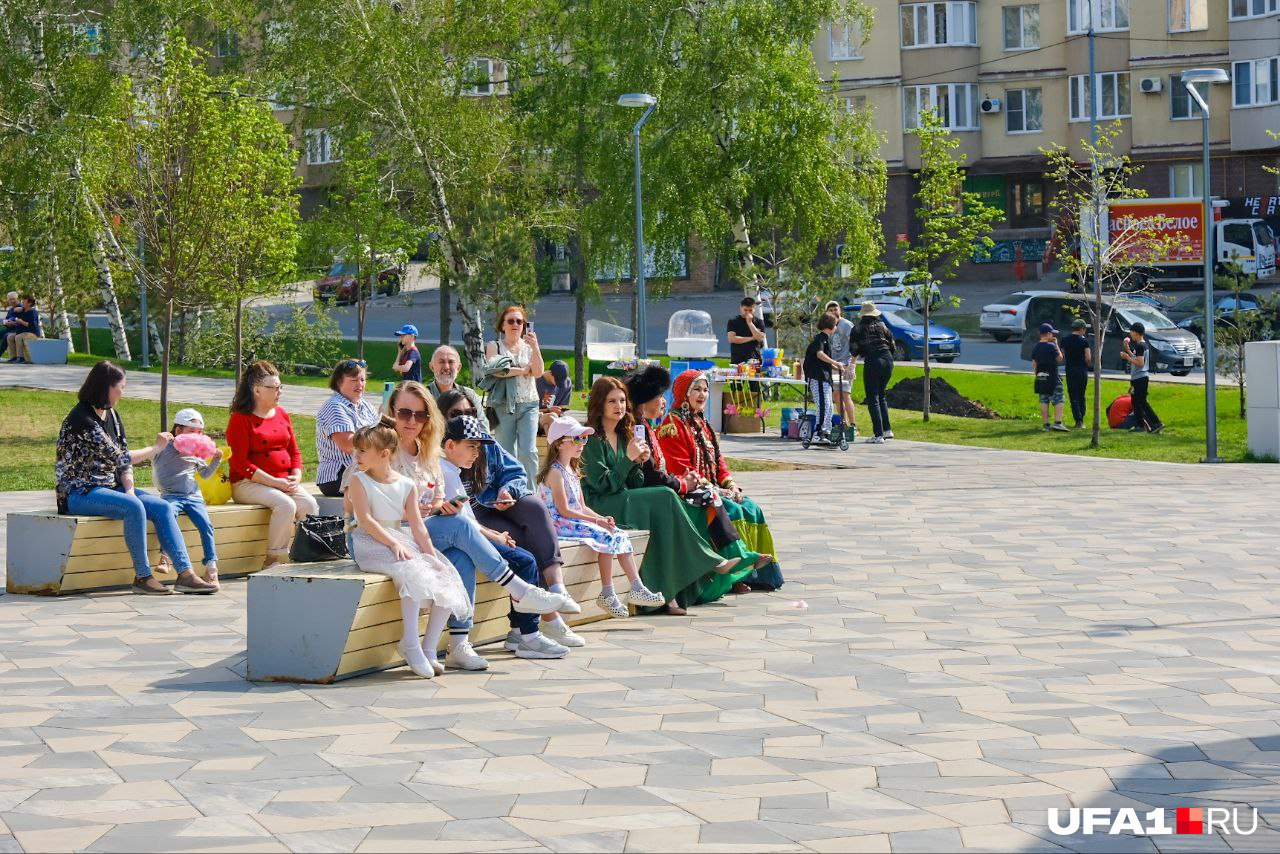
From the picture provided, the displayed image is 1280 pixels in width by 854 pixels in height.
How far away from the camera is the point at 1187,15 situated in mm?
59531

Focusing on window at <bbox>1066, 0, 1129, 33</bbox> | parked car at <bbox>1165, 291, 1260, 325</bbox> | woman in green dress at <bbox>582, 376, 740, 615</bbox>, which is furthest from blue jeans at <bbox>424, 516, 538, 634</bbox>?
window at <bbox>1066, 0, 1129, 33</bbox>

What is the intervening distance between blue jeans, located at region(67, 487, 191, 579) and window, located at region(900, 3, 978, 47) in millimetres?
53783

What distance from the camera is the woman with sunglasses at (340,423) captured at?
12.4 meters

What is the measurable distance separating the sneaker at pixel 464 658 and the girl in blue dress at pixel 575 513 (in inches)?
61.3

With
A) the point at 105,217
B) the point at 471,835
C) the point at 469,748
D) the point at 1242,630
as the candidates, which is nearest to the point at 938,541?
the point at 1242,630

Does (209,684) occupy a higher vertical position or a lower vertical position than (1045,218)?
lower

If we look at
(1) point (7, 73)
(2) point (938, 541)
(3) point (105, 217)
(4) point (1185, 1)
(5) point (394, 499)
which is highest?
(4) point (1185, 1)

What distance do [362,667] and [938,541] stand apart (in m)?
6.83

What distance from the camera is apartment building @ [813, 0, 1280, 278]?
59062mm

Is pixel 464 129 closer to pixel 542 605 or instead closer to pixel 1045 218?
pixel 542 605

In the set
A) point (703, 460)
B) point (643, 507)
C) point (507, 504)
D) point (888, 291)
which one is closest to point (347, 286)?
point (888, 291)

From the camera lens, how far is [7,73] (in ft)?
112

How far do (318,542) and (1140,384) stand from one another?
1985 cm

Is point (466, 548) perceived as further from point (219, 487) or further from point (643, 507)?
point (219, 487)
